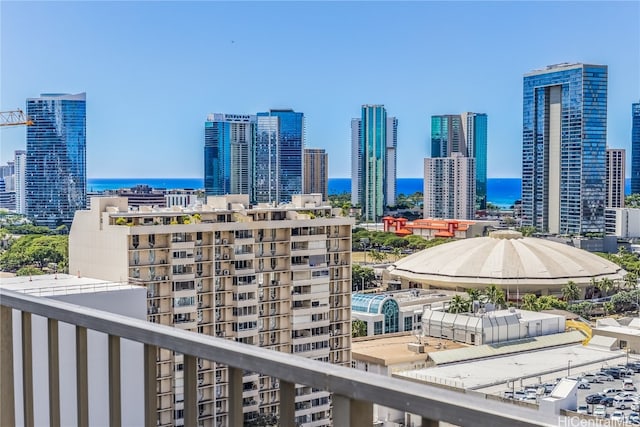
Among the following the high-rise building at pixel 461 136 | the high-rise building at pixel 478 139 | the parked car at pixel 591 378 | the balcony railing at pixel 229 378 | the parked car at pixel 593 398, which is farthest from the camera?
the high-rise building at pixel 478 139

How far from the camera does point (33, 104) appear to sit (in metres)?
17.2

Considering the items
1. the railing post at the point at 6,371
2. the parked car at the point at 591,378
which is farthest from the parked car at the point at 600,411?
the railing post at the point at 6,371

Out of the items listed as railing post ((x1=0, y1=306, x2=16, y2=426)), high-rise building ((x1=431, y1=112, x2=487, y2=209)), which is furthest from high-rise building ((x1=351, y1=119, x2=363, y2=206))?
railing post ((x1=0, y1=306, x2=16, y2=426))

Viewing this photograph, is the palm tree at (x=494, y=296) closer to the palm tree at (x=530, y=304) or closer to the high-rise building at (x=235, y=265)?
the palm tree at (x=530, y=304)

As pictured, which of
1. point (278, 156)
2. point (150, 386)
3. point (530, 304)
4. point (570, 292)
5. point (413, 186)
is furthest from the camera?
point (413, 186)

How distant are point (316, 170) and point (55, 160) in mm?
11412

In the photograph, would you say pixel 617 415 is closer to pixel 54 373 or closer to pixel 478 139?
pixel 54 373

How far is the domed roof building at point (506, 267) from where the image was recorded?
1211 cm

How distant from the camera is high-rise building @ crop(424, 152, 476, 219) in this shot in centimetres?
2478

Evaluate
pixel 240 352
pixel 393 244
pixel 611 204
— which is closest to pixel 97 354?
pixel 240 352

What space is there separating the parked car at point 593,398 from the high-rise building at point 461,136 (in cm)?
2507

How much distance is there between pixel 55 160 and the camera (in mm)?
16750

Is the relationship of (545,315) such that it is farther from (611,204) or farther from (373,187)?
(373,187)

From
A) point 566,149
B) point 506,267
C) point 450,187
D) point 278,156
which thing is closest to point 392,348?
point 506,267
